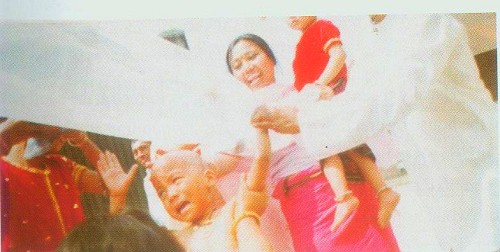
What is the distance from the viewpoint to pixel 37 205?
1297 millimetres

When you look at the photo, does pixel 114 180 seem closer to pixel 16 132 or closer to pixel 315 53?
pixel 16 132

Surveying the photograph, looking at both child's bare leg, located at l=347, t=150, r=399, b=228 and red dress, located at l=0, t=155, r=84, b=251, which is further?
child's bare leg, located at l=347, t=150, r=399, b=228

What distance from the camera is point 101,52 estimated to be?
1331mm

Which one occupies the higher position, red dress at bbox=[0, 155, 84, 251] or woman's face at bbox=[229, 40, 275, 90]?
woman's face at bbox=[229, 40, 275, 90]

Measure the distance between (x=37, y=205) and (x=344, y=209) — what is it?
0.63m

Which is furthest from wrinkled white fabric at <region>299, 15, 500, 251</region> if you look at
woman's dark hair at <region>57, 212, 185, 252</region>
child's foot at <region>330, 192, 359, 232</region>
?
woman's dark hair at <region>57, 212, 185, 252</region>

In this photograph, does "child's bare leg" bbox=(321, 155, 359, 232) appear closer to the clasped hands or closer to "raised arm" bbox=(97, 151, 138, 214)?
the clasped hands

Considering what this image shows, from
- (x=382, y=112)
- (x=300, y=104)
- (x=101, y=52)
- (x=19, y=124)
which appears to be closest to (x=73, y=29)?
(x=101, y=52)

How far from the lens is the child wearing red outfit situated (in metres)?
1.39

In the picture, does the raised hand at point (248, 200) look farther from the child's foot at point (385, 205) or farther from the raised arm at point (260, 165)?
the child's foot at point (385, 205)

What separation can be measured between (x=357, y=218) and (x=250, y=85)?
1.20 feet

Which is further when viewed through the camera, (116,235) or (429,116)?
(429,116)

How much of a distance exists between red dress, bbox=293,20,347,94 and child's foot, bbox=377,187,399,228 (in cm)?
24

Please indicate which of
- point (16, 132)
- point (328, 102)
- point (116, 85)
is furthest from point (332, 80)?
point (16, 132)
